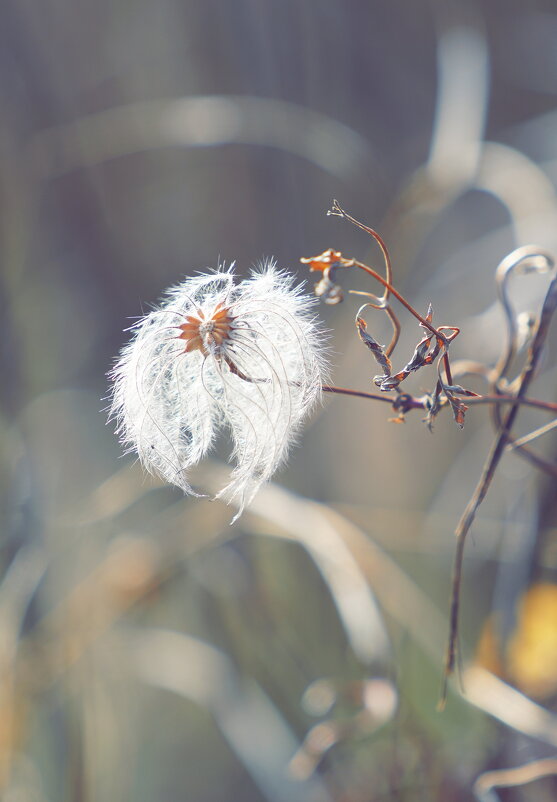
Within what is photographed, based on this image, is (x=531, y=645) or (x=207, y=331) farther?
(x=531, y=645)

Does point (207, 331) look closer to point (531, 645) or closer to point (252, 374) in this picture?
point (252, 374)

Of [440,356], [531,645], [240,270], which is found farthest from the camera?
Answer: [240,270]

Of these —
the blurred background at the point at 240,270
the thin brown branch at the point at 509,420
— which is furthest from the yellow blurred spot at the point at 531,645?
the thin brown branch at the point at 509,420

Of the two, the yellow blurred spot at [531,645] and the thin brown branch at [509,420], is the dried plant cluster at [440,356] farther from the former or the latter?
the yellow blurred spot at [531,645]

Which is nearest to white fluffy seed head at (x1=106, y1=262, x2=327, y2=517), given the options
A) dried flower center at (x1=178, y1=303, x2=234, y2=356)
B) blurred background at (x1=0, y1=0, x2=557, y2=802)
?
dried flower center at (x1=178, y1=303, x2=234, y2=356)

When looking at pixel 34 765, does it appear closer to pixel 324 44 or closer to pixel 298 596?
pixel 298 596

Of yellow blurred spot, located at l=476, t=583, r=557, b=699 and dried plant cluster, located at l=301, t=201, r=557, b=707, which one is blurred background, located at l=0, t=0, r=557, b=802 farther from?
dried plant cluster, located at l=301, t=201, r=557, b=707

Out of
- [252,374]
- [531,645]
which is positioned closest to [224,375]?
[252,374]
